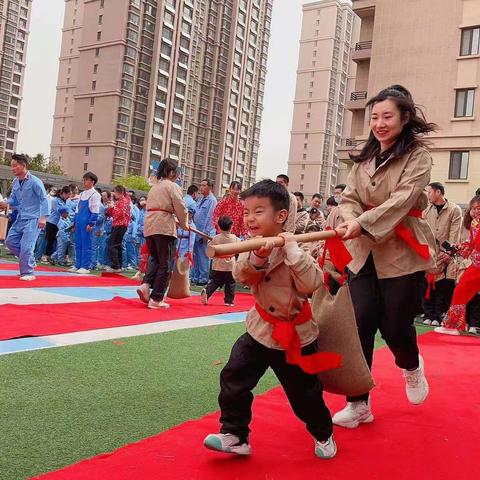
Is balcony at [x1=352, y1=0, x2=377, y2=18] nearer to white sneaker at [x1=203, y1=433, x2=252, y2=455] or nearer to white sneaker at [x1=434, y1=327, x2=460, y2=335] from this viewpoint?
white sneaker at [x1=434, y1=327, x2=460, y2=335]

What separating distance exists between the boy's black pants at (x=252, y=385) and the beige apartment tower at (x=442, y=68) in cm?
2128

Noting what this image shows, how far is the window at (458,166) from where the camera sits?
896 inches

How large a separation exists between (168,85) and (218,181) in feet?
45.3

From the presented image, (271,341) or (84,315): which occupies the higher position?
(271,341)

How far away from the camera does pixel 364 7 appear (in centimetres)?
2688

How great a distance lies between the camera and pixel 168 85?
60188 mm

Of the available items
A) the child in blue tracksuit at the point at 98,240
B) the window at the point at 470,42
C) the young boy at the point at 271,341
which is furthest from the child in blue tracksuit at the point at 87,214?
the window at the point at 470,42

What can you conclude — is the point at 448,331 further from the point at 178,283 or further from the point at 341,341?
the point at 341,341

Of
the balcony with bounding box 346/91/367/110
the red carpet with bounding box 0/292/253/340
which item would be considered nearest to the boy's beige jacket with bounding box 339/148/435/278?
the red carpet with bounding box 0/292/253/340

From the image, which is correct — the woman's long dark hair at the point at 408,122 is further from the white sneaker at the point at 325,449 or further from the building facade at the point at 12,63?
the building facade at the point at 12,63

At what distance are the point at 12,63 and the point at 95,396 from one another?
82.8 metres

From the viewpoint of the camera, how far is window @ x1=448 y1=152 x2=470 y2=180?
22766mm

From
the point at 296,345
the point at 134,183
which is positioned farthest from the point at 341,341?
the point at 134,183

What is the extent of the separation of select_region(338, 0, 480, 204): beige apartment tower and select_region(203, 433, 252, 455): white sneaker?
21.4 meters
